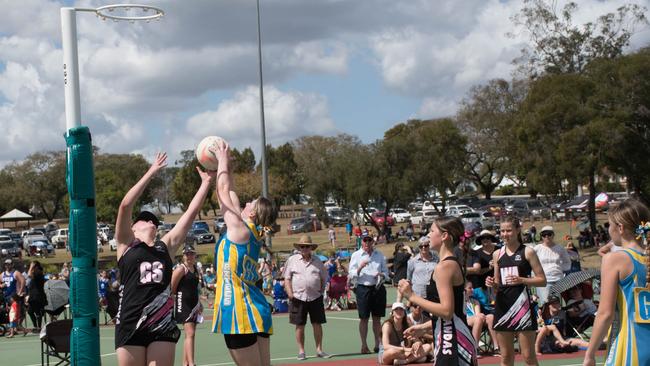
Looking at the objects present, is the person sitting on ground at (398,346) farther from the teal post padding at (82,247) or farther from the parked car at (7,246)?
the parked car at (7,246)

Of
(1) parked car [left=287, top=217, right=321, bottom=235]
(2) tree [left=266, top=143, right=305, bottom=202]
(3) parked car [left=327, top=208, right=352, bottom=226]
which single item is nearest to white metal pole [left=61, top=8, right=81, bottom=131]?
(1) parked car [left=287, top=217, right=321, bottom=235]

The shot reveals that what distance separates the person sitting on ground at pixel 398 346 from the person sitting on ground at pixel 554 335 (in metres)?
1.94

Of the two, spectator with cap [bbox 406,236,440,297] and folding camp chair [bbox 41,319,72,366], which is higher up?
spectator with cap [bbox 406,236,440,297]

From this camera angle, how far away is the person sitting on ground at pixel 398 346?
41.7 ft

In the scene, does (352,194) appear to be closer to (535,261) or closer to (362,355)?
(362,355)

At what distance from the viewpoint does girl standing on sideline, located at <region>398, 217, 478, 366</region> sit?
6070 mm

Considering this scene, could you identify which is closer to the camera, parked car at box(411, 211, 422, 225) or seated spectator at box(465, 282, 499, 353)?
seated spectator at box(465, 282, 499, 353)

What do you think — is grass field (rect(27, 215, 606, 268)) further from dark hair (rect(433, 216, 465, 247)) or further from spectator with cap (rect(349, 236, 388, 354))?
dark hair (rect(433, 216, 465, 247))

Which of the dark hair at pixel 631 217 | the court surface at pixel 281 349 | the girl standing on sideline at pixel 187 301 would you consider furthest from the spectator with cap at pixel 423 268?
the dark hair at pixel 631 217

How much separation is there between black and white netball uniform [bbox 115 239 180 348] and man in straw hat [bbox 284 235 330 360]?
7.20 m

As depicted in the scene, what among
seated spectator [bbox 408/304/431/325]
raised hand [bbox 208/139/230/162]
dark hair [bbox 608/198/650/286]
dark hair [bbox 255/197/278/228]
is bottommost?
seated spectator [bbox 408/304/431/325]

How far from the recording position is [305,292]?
13.7 m

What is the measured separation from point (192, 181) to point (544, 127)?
2315 inches

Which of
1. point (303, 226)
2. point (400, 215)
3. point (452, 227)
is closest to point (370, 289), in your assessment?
point (452, 227)
